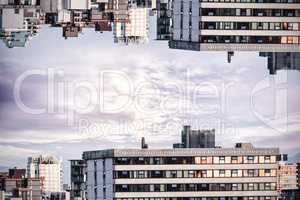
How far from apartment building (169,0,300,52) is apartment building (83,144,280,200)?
11178 mm

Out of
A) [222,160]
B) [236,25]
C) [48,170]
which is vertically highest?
[236,25]

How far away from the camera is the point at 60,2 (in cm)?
9312

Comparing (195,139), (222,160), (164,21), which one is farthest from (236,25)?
(195,139)

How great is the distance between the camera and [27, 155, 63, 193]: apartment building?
118m

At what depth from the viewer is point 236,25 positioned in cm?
9212

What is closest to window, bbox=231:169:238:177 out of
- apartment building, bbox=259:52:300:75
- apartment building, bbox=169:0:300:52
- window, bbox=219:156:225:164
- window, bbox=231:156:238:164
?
window, bbox=231:156:238:164

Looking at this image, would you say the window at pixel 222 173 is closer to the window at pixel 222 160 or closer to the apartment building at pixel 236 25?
the window at pixel 222 160

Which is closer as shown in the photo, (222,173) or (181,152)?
(181,152)

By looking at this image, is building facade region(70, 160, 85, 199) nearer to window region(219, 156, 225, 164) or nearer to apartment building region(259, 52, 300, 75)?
window region(219, 156, 225, 164)

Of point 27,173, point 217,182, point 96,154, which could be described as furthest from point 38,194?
point 217,182

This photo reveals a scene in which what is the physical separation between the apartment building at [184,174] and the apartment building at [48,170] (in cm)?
1938

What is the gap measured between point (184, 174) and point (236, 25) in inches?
608

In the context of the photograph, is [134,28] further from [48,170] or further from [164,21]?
[48,170]

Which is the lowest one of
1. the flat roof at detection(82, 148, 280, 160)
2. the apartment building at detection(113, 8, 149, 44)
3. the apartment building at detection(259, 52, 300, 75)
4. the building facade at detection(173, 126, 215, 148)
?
the flat roof at detection(82, 148, 280, 160)
